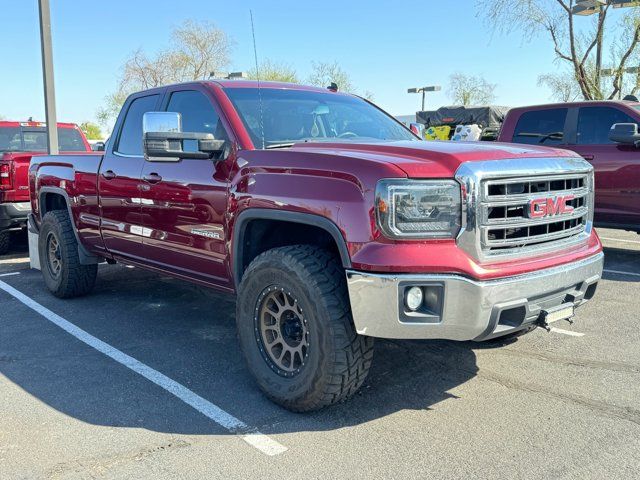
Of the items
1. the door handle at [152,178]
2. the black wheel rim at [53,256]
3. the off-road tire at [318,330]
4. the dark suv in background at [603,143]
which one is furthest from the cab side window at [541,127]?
the black wheel rim at [53,256]

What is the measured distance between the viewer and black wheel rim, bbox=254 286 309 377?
343 cm

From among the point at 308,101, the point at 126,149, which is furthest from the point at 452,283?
the point at 126,149

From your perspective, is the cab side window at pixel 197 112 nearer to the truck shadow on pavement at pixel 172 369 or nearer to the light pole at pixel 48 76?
the truck shadow on pavement at pixel 172 369

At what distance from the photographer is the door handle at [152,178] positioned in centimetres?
453

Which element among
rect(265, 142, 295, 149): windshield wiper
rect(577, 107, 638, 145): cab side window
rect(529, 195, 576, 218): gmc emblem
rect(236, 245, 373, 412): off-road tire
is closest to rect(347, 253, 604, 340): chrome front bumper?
rect(236, 245, 373, 412): off-road tire

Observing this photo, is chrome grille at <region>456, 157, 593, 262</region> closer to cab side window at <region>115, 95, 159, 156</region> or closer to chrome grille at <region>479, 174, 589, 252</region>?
chrome grille at <region>479, 174, 589, 252</region>

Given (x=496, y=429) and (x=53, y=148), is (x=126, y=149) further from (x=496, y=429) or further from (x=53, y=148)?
(x=53, y=148)

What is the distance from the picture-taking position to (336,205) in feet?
10.3

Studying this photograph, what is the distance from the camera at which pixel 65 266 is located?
601 cm

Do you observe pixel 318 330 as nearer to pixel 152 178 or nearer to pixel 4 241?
pixel 152 178

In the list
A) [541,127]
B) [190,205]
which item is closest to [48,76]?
[190,205]

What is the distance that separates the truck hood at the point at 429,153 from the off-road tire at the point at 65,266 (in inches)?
130

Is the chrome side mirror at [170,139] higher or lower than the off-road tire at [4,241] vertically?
higher

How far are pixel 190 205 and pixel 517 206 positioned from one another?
2193mm
